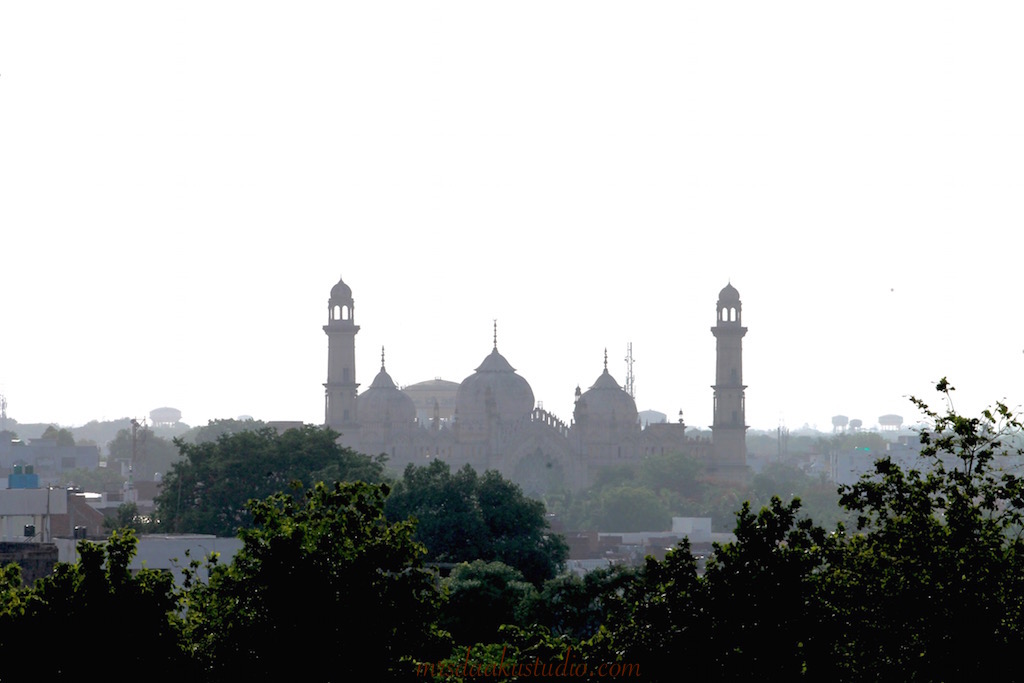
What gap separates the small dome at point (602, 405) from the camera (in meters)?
92.4

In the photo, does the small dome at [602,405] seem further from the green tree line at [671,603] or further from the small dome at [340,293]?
the green tree line at [671,603]

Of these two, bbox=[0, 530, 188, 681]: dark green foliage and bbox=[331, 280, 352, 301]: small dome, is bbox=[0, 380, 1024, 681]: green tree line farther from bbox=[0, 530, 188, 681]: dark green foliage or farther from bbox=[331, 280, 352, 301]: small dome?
bbox=[331, 280, 352, 301]: small dome

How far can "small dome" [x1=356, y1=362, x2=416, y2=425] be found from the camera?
89.9m

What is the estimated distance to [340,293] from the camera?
290ft

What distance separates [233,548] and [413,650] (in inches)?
800

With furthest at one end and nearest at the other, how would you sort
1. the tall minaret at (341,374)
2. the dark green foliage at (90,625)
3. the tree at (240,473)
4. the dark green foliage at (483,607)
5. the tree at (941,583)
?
the tall minaret at (341,374) < the tree at (240,473) < the dark green foliage at (483,607) < the dark green foliage at (90,625) < the tree at (941,583)

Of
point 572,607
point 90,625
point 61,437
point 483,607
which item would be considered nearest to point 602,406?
point 61,437

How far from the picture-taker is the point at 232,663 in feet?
51.7

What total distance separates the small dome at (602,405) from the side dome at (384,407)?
863 centimetres

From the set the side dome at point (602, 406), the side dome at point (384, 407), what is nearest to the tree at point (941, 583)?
the side dome at point (384, 407)

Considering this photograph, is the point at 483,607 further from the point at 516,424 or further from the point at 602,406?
the point at 602,406

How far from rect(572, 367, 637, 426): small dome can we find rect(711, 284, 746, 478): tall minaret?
501cm

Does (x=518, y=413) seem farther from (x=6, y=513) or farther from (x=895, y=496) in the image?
(x=895, y=496)

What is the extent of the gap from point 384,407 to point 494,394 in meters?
5.53
